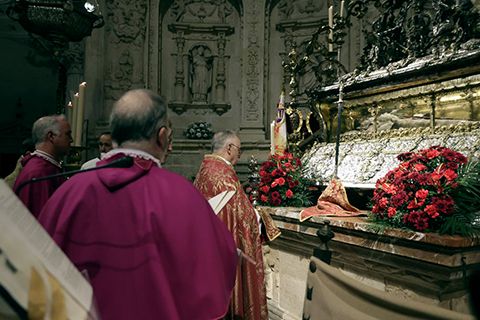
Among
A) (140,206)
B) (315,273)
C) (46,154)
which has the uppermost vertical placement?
(46,154)

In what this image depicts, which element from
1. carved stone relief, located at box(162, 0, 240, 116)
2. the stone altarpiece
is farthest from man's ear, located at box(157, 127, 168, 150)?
carved stone relief, located at box(162, 0, 240, 116)

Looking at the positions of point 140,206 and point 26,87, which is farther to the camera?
point 26,87

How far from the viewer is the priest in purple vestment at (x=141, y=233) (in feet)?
4.14

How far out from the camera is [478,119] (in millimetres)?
3027

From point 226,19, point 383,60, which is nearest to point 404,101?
point 383,60

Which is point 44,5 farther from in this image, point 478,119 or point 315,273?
point 478,119

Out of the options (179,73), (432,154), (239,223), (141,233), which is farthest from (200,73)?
(141,233)

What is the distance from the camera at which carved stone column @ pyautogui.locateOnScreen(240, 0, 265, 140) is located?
9172 mm

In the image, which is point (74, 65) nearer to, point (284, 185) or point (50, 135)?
point (50, 135)

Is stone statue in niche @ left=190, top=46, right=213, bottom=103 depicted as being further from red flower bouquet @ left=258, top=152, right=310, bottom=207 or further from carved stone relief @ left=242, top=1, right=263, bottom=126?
red flower bouquet @ left=258, top=152, right=310, bottom=207

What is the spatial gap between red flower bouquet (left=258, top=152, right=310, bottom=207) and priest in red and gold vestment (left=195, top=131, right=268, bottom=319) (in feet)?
2.30

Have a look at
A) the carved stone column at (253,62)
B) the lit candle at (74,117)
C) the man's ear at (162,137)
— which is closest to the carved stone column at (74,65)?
the carved stone column at (253,62)

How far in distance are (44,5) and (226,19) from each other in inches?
278

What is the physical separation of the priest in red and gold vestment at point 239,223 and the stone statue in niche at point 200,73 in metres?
6.45
